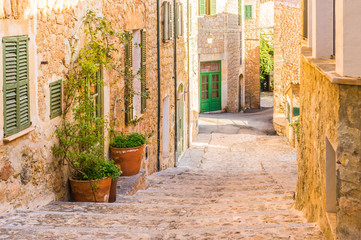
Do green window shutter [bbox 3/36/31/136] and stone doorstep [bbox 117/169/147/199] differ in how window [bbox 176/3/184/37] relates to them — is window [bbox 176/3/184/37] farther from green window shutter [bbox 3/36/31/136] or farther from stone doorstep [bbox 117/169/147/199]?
green window shutter [bbox 3/36/31/136]

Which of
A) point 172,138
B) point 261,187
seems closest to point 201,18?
point 172,138

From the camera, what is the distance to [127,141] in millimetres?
8102

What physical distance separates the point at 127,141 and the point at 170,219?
2.81 meters

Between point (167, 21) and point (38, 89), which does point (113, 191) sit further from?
point (167, 21)

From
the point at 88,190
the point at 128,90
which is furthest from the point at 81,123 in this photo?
the point at 128,90

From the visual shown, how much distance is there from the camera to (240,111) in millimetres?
27375

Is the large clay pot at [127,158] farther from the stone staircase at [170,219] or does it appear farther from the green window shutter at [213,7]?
the green window shutter at [213,7]

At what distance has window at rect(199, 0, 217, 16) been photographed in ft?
80.6

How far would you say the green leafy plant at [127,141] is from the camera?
801 centimetres

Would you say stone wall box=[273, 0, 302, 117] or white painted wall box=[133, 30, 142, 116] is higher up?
stone wall box=[273, 0, 302, 117]

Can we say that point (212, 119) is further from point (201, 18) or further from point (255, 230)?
point (255, 230)

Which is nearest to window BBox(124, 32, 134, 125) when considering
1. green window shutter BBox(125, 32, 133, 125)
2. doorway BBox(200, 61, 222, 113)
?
green window shutter BBox(125, 32, 133, 125)

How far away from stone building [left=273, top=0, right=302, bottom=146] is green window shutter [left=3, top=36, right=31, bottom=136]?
1346 centimetres

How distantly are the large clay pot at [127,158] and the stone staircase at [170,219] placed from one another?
0.48 m
